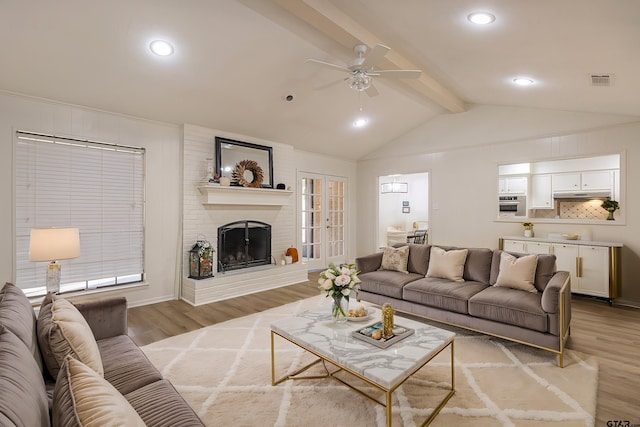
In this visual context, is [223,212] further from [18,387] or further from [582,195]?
[582,195]

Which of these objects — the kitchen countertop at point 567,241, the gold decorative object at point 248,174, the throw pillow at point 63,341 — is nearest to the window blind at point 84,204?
the gold decorative object at point 248,174

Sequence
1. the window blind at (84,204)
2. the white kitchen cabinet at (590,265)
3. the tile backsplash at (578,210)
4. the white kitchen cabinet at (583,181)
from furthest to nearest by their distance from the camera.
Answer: the tile backsplash at (578,210) < the white kitchen cabinet at (583,181) < the white kitchen cabinet at (590,265) < the window blind at (84,204)

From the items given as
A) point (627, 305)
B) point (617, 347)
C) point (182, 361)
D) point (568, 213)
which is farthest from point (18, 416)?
point (568, 213)

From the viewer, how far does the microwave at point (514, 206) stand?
21.7ft

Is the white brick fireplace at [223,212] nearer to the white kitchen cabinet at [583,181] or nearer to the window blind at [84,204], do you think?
the window blind at [84,204]

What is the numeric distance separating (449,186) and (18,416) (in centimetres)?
632

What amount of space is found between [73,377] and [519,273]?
3612 mm

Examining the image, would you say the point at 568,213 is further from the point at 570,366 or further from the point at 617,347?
the point at 570,366

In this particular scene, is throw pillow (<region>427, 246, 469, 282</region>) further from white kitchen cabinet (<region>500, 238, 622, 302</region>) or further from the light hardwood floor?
white kitchen cabinet (<region>500, 238, 622, 302</region>)

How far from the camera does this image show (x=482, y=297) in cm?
316

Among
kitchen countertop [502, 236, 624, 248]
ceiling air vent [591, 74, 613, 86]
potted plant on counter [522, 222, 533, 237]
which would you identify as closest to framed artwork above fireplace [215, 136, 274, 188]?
kitchen countertop [502, 236, 624, 248]

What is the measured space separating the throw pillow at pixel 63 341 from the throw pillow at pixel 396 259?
11.0 feet

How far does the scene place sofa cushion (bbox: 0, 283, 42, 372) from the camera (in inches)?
59.7

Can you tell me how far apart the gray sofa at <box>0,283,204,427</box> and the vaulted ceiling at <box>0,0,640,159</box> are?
229cm
